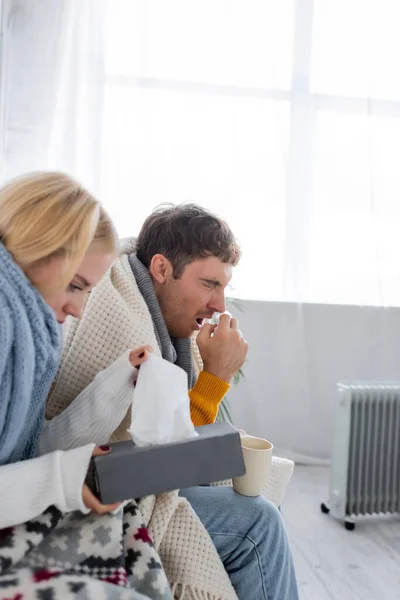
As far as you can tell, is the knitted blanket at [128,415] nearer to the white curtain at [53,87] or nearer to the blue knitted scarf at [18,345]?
the blue knitted scarf at [18,345]

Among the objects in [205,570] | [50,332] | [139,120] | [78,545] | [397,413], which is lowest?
[397,413]

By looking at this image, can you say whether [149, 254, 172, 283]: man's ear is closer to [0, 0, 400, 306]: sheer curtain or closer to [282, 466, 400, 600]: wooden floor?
[282, 466, 400, 600]: wooden floor

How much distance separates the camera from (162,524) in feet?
3.52

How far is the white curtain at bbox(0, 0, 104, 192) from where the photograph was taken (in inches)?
106

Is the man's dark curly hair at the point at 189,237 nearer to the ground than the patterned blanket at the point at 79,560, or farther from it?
farther from it

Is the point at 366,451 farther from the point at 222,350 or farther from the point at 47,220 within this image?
the point at 47,220

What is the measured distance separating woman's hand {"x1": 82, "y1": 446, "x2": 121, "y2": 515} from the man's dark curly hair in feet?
1.91

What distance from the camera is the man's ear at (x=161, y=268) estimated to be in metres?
1.41

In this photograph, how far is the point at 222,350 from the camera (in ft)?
4.43

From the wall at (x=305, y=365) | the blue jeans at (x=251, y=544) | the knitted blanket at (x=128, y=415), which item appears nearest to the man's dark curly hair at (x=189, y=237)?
the knitted blanket at (x=128, y=415)

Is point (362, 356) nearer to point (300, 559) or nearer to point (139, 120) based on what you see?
point (300, 559)

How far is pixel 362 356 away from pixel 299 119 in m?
1.15

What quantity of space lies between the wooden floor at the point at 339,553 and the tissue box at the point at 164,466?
1.07 m

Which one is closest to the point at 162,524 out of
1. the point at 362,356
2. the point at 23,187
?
the point at 23,187
